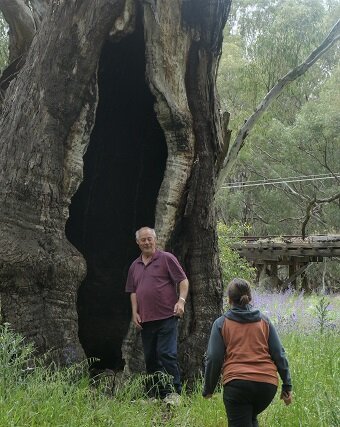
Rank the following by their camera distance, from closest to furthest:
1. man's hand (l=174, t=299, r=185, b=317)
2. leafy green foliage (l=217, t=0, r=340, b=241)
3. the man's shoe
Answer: the man's shoe → man's hand (l=174, t=299, r=185, b=317) → leafy green foliage (l=217, t=0, r=340, b=241)

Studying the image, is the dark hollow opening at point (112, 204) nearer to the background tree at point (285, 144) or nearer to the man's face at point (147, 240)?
the man's face at point (147, 240)

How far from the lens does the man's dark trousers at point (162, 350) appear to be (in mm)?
5332

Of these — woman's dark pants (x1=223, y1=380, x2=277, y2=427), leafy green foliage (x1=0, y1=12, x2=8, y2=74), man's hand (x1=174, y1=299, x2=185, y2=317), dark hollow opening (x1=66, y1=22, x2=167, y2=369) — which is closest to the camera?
woman's dark pants (x1=223, y1=380, x2=277, y2=427)

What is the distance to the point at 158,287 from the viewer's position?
5414 millimetres

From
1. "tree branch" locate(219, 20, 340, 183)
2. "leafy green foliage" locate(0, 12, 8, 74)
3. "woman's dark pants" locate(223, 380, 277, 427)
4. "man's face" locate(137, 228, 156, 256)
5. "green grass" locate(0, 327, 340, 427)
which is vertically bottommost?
"green grass" locate(0, 327, 340, 427)

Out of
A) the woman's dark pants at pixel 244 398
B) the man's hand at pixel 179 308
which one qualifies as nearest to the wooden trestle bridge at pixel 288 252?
the man's hand at pixel 179 308

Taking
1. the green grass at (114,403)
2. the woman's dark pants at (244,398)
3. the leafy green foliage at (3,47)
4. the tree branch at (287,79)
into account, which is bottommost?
the green grass at (114,403)

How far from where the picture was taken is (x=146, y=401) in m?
4.96

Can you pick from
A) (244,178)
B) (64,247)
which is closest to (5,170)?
(64,247)

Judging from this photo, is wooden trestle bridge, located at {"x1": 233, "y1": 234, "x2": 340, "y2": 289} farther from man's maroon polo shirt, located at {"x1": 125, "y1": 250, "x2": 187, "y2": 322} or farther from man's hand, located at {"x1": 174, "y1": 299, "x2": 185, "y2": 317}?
man's hand, located at {"x1": 174, "y1": 299, "x2": 185, "y2": 317}

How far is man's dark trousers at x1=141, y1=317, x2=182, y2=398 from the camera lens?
533 centimetres

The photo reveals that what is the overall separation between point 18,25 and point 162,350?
449 cm

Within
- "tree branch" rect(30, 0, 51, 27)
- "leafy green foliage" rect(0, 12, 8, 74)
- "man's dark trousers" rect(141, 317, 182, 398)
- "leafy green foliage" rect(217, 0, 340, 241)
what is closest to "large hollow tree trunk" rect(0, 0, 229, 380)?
"man's dark trousers" rect(141, 317, 182, 398)

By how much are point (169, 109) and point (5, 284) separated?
89.7 inches
